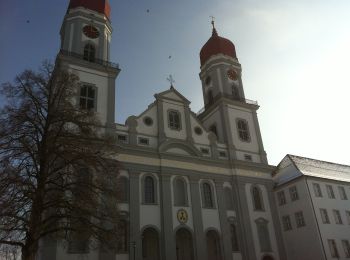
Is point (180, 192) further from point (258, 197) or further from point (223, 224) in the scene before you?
point (258, 197)

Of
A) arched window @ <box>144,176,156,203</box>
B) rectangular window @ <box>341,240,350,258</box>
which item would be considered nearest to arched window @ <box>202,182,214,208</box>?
arched window @ <box>144,176,156,203</box>

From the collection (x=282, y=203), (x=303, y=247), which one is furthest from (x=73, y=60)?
(x=303, y=247)

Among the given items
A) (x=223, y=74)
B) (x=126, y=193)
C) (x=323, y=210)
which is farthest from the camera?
(x=223, y=74)

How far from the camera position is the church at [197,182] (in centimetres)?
3012

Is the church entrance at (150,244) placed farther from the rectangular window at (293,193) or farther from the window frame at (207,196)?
the rectangular window at (293,193)

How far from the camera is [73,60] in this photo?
107 ft

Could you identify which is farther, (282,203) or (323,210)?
(282,203)

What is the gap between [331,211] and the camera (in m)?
35.0

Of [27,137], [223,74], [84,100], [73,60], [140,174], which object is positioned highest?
[223,74]

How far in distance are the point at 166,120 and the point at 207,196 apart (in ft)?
25.8

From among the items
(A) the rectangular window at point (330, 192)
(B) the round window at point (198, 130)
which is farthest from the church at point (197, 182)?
(A) the rectangular window at point (330, 192)

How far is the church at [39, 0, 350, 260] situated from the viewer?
30.1m

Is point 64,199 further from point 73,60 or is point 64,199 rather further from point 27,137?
point 73,60

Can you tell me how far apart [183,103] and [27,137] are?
70.9ft
